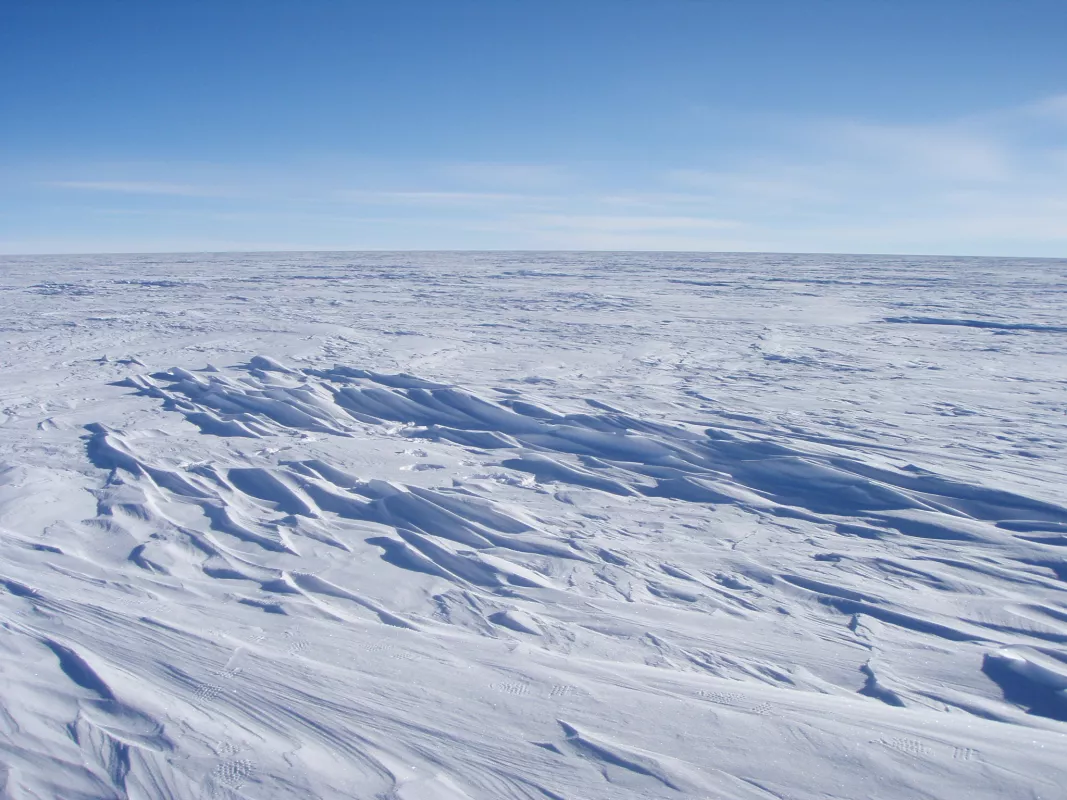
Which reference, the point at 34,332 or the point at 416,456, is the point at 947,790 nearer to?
the point at 416,456

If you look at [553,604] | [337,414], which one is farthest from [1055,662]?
[337,414]

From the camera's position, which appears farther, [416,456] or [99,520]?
[416,456]

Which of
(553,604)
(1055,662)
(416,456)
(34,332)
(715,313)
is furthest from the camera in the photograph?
(715,313)

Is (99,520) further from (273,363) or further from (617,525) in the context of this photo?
(273,363)

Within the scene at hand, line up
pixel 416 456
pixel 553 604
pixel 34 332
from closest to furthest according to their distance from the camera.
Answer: pixel 553 604, pixel 416 456, pixel 34 332

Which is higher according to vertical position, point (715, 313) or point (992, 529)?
point (715, 313)

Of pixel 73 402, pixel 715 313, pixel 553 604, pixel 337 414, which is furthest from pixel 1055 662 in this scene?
pixel 715 313
